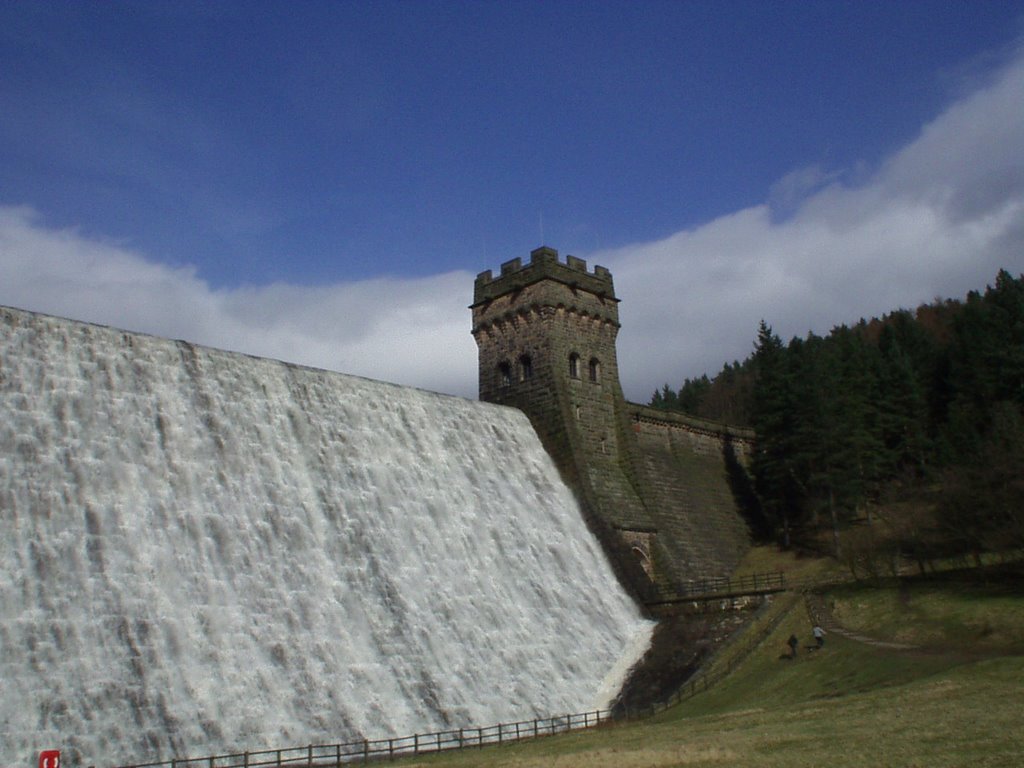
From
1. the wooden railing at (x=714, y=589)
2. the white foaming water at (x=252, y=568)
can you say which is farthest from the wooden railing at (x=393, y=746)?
the wooden railing at (x=714, y=589)

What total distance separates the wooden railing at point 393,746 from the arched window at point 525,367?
19.5 meters

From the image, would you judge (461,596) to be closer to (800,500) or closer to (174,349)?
(174,349)

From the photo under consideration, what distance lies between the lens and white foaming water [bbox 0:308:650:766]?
2191 centimetres

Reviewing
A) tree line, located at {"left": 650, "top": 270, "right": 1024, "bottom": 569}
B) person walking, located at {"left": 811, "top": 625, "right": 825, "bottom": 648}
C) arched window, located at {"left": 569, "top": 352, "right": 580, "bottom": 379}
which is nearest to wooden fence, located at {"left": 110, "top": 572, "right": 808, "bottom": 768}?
person walking, located at {"left": 811, "top": 625, "right": 825, "bottom": 648}

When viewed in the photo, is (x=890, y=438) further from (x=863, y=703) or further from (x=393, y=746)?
(x=393, y=746)

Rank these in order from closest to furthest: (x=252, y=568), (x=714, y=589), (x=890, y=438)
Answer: (x=252, y=568) → (x=714, y=589) → (x=890, y=438)

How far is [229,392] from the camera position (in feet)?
106

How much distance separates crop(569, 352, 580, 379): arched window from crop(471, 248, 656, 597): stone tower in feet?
0.16

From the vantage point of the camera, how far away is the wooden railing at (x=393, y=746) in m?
21.3

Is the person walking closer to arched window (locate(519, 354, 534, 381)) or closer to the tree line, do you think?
the tree line

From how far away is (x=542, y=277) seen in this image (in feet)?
148

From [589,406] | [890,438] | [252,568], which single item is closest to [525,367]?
[589,406]

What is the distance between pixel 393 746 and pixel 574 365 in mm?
24596

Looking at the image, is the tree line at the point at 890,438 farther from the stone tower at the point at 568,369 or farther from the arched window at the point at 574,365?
the arched window at the point at 574,365
